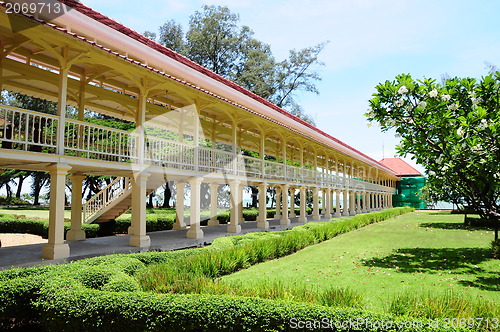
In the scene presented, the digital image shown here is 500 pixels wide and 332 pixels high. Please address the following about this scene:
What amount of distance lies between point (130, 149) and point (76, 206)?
11.1 feet

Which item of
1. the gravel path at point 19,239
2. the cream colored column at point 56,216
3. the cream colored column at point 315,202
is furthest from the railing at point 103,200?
the cream colored column at point 315,202

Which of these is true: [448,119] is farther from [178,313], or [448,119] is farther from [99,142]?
[99,142]

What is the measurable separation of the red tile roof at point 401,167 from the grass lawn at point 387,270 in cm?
5320

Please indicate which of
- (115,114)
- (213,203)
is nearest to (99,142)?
(115,114)

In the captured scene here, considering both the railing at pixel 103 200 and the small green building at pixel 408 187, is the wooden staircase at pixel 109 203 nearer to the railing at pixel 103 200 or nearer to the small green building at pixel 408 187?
the railing at pixel 103 200

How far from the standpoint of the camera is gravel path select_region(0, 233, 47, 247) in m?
14.6

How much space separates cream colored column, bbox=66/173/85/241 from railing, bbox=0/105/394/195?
3.18 feet

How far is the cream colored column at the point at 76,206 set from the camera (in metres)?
12.3

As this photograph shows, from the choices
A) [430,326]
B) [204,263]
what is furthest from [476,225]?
[430,326]

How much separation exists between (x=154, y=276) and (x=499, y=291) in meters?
6.65

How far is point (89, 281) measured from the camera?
231 inches

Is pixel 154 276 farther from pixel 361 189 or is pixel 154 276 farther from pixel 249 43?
pixel 249 43

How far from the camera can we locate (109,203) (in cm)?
1523

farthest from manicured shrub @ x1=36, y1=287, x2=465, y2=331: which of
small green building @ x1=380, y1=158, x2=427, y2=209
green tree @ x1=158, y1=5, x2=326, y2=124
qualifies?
small green building @ x1=380, y1=158, x2=427, y2=209
